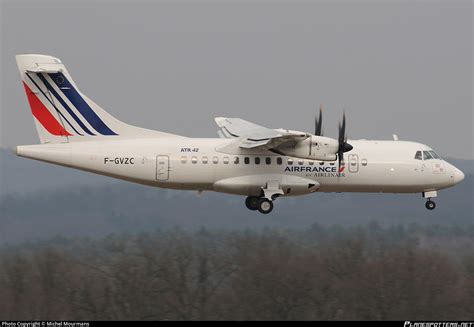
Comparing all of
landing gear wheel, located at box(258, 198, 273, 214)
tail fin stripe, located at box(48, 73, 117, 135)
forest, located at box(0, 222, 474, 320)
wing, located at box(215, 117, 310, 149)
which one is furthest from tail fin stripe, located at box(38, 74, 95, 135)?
forest, located at box(0, 222, 474, 320)

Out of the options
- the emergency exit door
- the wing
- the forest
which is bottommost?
the forest

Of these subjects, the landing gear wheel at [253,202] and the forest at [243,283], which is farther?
the forest at [243,283]

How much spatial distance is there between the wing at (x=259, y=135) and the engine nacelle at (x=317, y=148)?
41cm

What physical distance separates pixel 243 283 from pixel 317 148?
10416 millimetres

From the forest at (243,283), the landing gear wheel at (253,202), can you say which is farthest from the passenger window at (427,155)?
the landing gear wheel at (253,202)

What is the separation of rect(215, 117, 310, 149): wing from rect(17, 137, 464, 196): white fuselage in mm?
896

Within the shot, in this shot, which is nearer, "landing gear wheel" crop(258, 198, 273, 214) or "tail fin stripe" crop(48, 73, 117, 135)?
"tail fin stripe" crop(48, 73, 117, 135)

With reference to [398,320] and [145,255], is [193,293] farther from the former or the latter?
[398,320]

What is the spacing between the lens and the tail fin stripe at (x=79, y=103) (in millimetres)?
48562

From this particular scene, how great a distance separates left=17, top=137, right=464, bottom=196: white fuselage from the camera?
157ft

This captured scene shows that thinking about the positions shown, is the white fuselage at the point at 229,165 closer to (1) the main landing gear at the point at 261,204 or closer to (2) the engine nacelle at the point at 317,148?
(1) the main landing gear at the point at 261,204

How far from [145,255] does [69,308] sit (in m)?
5.10

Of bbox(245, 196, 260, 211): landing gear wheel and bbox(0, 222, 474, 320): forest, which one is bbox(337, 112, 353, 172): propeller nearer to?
bbox(245, 196, 260, 211): landing gear wheel

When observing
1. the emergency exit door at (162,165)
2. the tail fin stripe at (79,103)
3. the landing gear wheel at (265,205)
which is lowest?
the landing gear wheel at (265,205)
